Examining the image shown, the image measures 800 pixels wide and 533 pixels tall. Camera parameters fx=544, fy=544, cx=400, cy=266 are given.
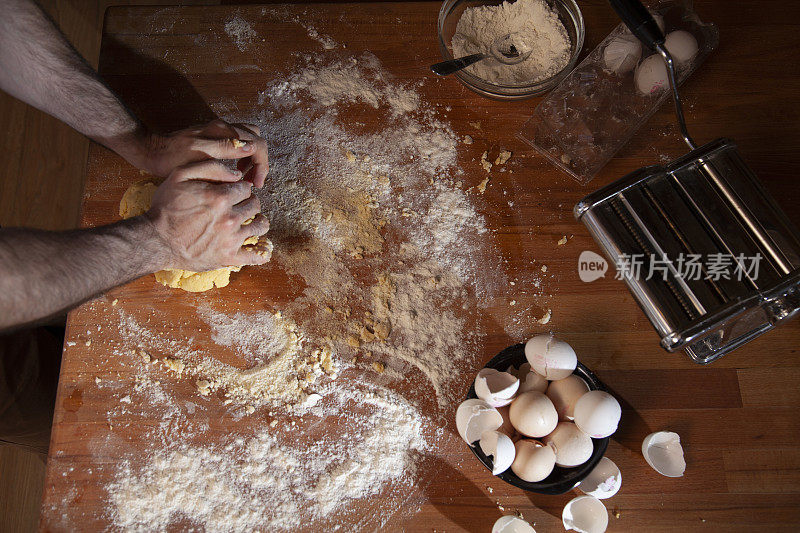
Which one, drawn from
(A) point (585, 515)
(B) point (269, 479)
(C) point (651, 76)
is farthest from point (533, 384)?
(C) point (651, 76)

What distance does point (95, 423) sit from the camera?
1.13 meters

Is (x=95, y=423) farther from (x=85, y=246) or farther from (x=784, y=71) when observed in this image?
(x=784, y=71)

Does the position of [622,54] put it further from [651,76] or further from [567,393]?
[567,393]

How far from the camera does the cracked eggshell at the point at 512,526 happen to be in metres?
1.02

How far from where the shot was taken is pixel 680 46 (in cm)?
119

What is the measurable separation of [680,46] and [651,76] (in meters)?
0.09

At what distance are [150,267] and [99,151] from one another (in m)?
0.38

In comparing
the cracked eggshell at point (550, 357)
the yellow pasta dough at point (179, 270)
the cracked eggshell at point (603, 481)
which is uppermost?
the yellow pasta dough at point (179, 270)

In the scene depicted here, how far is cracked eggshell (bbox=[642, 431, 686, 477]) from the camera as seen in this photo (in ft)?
3.51

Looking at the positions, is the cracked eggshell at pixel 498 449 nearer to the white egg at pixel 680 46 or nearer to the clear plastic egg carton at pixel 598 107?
the clear plastic egg carton at pixel 598 107

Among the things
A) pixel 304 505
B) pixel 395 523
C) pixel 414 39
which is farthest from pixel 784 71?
pixel 304 505

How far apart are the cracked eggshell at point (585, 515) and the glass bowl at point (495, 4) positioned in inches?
33.7

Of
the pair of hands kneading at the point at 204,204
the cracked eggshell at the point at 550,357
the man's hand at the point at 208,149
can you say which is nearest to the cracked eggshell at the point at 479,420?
the cracked eggshell at the point at 550,357

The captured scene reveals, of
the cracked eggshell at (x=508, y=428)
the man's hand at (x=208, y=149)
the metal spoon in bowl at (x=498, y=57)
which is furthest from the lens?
the metal spoon in bowl at (x=498, y=57)
